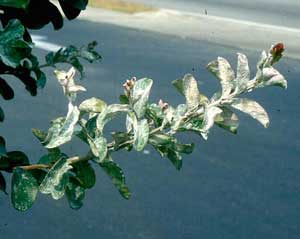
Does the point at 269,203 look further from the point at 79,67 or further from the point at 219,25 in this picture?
the point at 219,25

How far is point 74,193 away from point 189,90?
360mm

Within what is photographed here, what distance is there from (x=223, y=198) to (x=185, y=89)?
495 cm

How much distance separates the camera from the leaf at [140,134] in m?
1.67

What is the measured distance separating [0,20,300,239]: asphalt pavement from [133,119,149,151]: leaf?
3851 millimetres

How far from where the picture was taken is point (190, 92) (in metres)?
1.79

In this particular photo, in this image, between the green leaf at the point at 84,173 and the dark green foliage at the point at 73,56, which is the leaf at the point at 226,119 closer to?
the green leaf at the point at 84,173

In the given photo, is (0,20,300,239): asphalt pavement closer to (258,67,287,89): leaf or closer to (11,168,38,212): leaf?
(11,168,38,212): leaf

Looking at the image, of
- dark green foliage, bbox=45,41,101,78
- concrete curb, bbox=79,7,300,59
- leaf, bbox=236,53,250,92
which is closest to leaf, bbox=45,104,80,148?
leaf, bbox=236,53,250,92

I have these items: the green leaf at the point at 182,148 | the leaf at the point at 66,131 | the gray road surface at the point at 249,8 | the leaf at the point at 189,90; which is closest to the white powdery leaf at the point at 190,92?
the leaf at the point at 189,90

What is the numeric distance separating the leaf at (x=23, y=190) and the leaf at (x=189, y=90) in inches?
14.6

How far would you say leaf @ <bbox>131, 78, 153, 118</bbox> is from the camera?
169 centimetres

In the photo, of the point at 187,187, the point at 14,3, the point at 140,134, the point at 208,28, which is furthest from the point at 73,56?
the point at 208,28

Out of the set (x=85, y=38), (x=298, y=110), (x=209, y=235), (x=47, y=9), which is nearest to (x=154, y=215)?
(x=209, y=235)

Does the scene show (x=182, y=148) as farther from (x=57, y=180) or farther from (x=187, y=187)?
(x=187, y=187)
